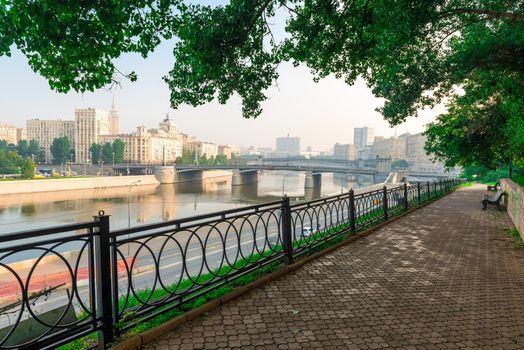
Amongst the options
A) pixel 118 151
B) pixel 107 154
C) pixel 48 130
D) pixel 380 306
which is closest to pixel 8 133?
pixel 48 130

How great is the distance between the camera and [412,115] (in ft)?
43.9

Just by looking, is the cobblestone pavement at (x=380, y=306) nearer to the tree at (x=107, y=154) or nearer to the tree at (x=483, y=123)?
the tree at (x=483, y=123)

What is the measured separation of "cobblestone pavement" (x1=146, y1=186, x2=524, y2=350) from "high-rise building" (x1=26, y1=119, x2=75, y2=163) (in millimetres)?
159945

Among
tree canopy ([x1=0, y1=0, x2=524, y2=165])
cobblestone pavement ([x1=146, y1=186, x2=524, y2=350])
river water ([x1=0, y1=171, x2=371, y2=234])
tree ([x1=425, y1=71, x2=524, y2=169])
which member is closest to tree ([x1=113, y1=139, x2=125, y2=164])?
river water ([x1=0, y1=171, x2=371, y2=234])

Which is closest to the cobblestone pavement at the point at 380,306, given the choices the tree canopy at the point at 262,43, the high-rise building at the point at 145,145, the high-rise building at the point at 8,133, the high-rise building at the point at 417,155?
the tree canopy at the point at 262,43

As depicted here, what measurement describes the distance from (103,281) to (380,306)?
12.5ft

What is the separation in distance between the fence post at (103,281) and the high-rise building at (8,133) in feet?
568

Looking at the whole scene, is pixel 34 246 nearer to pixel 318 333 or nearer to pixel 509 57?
pixel 318 333

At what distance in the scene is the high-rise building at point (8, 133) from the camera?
141 m

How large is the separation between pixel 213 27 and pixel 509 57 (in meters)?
9.27

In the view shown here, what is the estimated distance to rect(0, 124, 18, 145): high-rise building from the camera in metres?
141

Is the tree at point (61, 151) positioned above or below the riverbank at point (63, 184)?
above

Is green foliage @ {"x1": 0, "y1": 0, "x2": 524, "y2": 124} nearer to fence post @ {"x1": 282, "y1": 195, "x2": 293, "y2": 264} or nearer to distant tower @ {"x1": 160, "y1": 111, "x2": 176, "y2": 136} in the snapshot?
fence post @ {"x1": 282, "y1": 195, "x2": 293, "y2": 264}

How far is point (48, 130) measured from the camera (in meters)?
146
